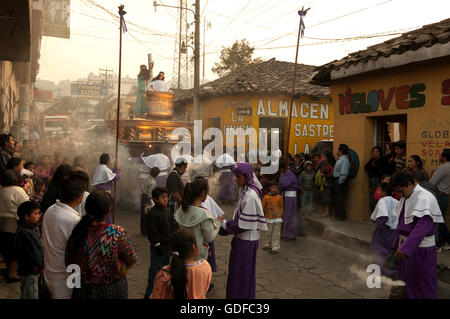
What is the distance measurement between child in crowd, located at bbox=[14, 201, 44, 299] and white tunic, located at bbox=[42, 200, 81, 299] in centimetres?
145

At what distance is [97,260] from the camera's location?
282 centimetres

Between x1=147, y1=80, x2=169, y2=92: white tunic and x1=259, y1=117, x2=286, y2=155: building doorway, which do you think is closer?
x1=147, y1=80, x2=169, y2=92: white tunic

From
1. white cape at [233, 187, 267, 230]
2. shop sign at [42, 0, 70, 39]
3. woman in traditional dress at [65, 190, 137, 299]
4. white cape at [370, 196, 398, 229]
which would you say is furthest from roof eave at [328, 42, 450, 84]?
shop sign at [42, 0, 70, 39]

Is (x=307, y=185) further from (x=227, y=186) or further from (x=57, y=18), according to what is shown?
(x=57, y=18)

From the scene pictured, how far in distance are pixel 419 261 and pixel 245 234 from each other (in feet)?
6.28

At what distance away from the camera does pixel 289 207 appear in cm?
825

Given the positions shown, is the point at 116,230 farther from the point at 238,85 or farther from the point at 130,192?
the point at 238,85

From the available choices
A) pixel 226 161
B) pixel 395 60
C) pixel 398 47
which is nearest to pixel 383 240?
pixel 395 60

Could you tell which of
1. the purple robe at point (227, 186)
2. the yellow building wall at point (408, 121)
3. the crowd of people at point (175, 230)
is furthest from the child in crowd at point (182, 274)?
the purple robe at point (227, 186)

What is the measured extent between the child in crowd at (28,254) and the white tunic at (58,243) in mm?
1447

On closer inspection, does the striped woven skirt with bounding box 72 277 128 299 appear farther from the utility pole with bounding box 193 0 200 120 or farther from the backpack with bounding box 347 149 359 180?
the utility pole with bounding box 193 0 200 120

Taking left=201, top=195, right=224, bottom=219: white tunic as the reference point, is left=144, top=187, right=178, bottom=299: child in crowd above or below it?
below

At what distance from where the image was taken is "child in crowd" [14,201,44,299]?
4.31 meters
